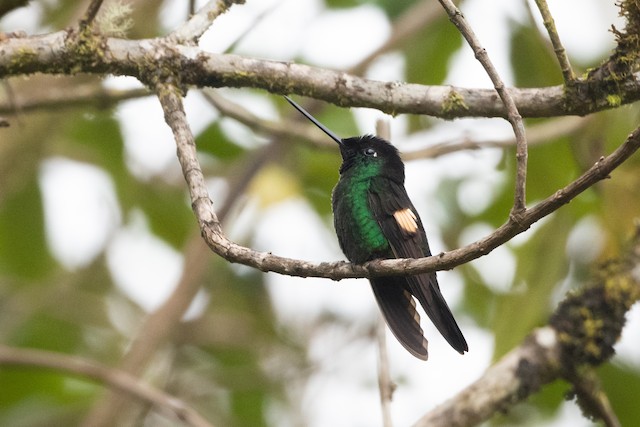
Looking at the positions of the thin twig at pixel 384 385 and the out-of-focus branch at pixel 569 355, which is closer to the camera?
the thin twig at pixel 384 385

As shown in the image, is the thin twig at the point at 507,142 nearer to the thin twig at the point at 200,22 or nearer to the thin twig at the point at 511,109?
the thin twig at the point at 200,22

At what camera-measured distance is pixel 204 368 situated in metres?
6.41

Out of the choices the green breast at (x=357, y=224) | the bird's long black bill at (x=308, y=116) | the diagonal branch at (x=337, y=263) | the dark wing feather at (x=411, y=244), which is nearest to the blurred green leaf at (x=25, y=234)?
the bird's long black bill at (x=308, y=116)

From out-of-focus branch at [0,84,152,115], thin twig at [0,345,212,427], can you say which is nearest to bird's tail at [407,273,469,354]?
thin twig at [0,345,212,427]

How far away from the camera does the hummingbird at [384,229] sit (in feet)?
12.0

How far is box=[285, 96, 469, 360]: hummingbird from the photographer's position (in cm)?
365

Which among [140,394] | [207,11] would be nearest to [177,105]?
[207,11]

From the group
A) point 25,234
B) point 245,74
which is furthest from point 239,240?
point 245,74

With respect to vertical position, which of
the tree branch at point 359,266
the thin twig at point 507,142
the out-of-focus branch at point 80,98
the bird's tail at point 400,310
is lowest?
the tree branch at point 359,266

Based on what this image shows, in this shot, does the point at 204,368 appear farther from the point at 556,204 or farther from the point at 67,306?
the point at 556,204

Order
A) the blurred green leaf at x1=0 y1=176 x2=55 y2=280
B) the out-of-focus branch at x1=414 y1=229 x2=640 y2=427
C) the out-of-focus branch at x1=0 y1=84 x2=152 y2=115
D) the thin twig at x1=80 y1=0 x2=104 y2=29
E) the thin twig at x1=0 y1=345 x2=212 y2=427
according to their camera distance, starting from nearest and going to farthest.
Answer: the thin twig at x1=80 y1=0 x2=104 y2=29 < the out-of-focus branch at x1=414 y1=229 x2=640 y2=427 < the thin twig at x1=0 y1=345 x2=212 y2=427 < the out-of-focus branch at x1=0 y1=84 x2=152 y2=115 < the blurred green leaf at x1=0 y1=176 x2=55 y2=280

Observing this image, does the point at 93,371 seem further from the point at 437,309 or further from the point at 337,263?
the point at 337,263

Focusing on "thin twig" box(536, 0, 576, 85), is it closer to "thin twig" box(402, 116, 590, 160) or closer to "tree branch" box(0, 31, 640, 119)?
"tree branch" box(0, 31, 640, 119)

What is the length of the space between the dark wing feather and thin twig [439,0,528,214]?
33.2 inches
